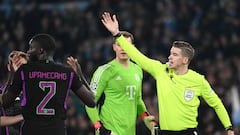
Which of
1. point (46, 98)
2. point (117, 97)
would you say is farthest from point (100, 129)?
point (46, 98)

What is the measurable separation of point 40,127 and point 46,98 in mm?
299

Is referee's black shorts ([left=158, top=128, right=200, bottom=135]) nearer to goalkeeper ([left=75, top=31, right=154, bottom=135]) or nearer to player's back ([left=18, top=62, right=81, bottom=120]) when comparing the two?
goalkeeper ([left=75, top=31, right=154, bottom=135])

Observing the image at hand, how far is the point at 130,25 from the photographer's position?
18.8 metres

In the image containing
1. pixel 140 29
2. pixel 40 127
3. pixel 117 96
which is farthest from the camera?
pixel 140 29

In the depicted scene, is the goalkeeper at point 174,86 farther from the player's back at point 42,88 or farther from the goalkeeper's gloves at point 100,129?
the player's back at point 42,88

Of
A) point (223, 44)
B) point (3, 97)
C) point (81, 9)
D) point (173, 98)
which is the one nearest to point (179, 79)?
point (173, 98)

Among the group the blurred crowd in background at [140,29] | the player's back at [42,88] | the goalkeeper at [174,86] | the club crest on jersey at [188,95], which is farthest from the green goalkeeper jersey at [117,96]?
the blurred crowd in background at [140,29]

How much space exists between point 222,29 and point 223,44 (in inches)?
24.8

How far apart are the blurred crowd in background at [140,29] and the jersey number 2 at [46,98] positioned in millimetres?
7765

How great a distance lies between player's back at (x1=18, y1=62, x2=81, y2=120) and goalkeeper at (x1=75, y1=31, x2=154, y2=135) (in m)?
1.97

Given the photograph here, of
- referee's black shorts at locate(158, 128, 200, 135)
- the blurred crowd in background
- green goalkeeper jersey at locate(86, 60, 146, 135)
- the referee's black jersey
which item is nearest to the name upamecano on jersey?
the referee's black jersey

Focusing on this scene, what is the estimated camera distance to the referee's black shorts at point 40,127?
7.84 m

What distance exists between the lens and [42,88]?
7.87m

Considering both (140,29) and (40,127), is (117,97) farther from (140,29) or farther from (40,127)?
(140,29)
